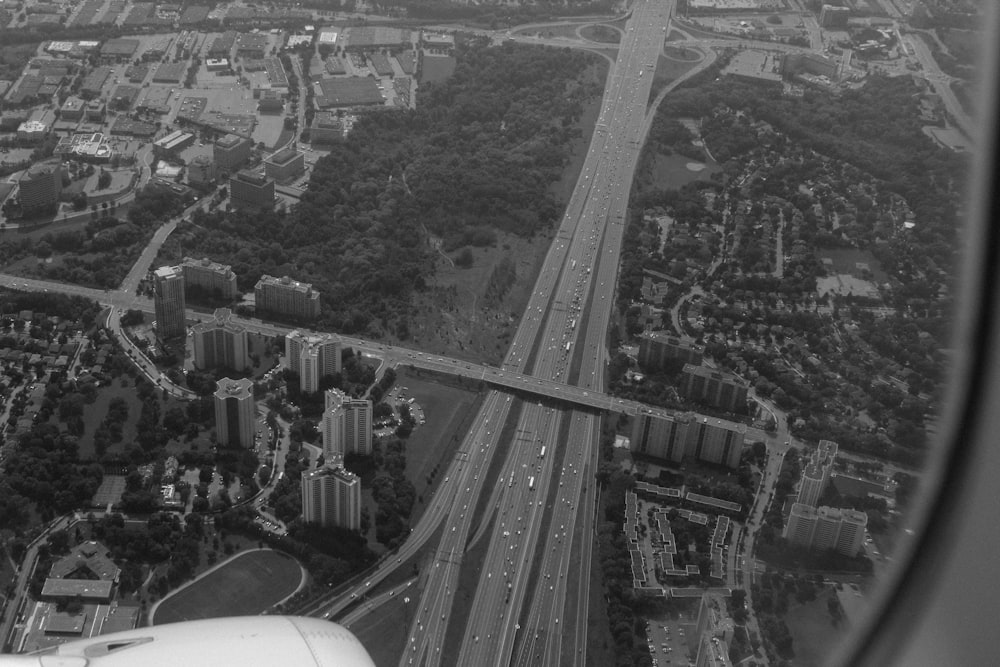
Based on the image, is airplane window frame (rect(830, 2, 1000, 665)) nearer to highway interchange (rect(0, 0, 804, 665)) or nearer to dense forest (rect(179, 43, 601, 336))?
highway interchange (rect(0, 0, 804, 665))

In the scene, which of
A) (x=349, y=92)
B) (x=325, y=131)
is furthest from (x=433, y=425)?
(x=349, y=92)

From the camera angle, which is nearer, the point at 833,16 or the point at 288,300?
the point at 288,300

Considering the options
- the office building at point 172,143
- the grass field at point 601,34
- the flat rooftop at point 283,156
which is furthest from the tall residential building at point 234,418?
the grass field at point 601,34

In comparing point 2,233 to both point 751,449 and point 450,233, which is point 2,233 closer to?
point 450,233

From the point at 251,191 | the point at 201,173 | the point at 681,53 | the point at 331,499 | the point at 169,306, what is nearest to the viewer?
the point at 331,499

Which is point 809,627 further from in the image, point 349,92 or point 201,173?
point 349,92

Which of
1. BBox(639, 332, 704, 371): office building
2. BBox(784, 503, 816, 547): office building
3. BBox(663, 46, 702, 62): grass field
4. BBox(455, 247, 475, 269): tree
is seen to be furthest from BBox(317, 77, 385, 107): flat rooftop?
BBox(784, 503, 816, 547): office building

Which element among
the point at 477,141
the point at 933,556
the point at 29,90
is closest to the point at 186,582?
the point at 933,556
